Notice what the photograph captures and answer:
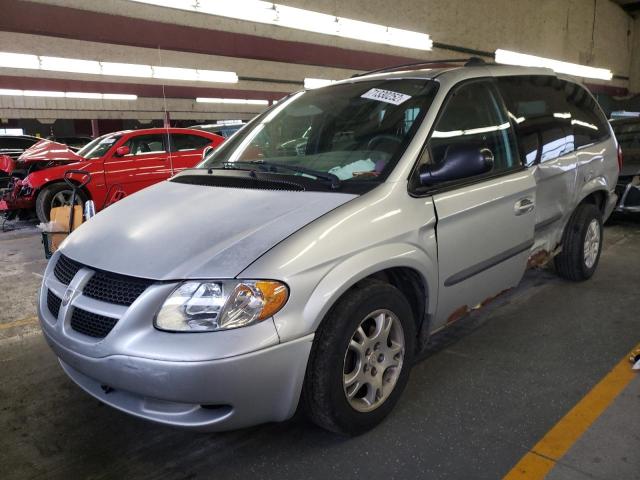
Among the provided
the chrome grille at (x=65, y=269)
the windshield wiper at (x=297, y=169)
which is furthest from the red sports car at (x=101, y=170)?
the chrome grille at (x=65, y=269)

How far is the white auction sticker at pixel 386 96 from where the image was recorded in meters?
2.71

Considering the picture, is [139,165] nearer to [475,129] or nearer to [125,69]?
[125,69]

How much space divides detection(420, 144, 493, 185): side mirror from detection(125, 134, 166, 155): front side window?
7.06m

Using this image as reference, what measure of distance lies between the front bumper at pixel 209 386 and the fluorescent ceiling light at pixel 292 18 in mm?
5640

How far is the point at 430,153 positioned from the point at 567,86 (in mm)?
2005

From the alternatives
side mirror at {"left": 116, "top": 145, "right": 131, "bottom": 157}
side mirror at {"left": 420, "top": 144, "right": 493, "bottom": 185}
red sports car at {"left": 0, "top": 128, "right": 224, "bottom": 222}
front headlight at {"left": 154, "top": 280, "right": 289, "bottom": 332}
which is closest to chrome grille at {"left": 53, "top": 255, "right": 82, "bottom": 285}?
front headlight at {"left": 154, "top": 280, "right": 289, "bottom": 332}

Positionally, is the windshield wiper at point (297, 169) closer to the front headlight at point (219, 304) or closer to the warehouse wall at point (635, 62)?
the front headlight at point (219, 304)

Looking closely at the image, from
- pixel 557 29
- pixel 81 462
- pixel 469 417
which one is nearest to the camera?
pixel 81 462

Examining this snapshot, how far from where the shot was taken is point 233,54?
A: 1012 centimetres

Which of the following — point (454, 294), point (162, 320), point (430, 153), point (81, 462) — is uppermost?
Result: point (430, 153)

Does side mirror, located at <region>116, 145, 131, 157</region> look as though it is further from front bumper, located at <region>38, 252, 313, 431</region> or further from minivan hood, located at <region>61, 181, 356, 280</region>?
front bumper, located at <region>38, 252, 313, 431</region>

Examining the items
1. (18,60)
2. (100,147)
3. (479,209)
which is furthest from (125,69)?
(479,209)

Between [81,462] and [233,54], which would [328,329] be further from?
[233,54]

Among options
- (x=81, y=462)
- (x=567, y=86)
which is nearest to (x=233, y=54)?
(x=567, y=86)
